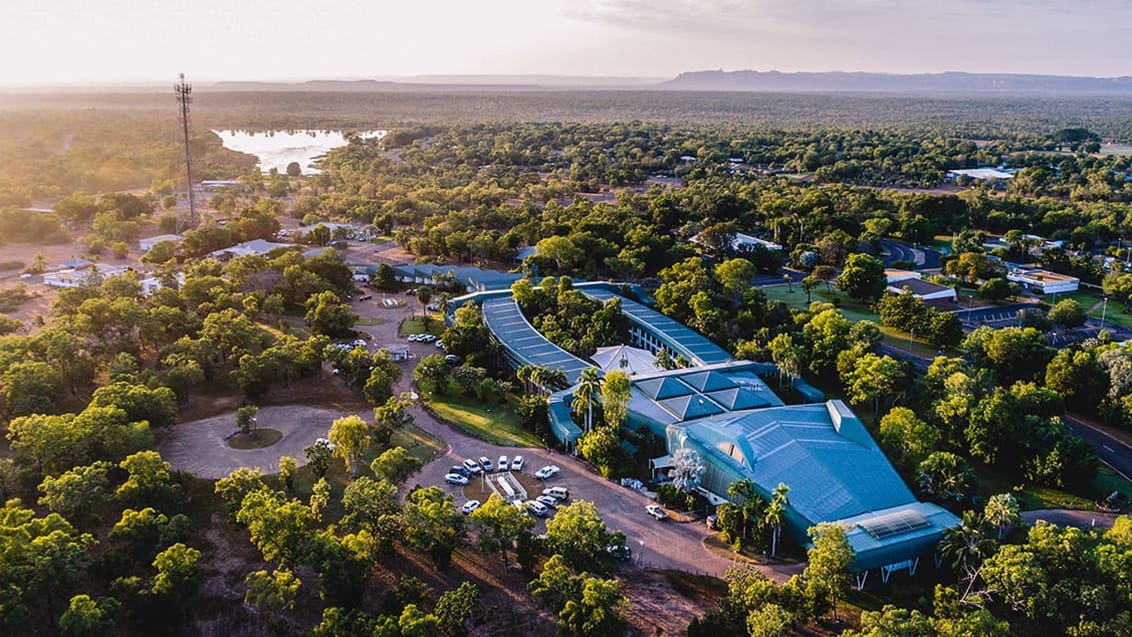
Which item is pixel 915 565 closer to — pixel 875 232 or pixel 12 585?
pixel 12 585

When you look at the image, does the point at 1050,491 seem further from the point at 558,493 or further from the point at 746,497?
the point at 558,493

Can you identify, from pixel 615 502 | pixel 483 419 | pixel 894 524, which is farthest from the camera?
pixel 483 419

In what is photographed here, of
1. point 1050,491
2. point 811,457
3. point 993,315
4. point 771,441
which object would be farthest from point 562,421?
point 993,315

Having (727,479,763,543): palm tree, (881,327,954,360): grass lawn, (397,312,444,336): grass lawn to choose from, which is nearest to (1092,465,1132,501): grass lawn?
(881,327,954,360): grass lawn

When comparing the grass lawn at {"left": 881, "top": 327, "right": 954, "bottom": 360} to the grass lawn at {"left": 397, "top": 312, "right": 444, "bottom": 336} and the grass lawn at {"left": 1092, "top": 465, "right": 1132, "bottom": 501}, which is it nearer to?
the grass lawn at {"left": 1092, "top": 465, "right": 1132, "bottom": 501}

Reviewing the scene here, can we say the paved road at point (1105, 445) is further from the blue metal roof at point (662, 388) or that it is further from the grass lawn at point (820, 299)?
the blue metal roof at point (662, 388)
